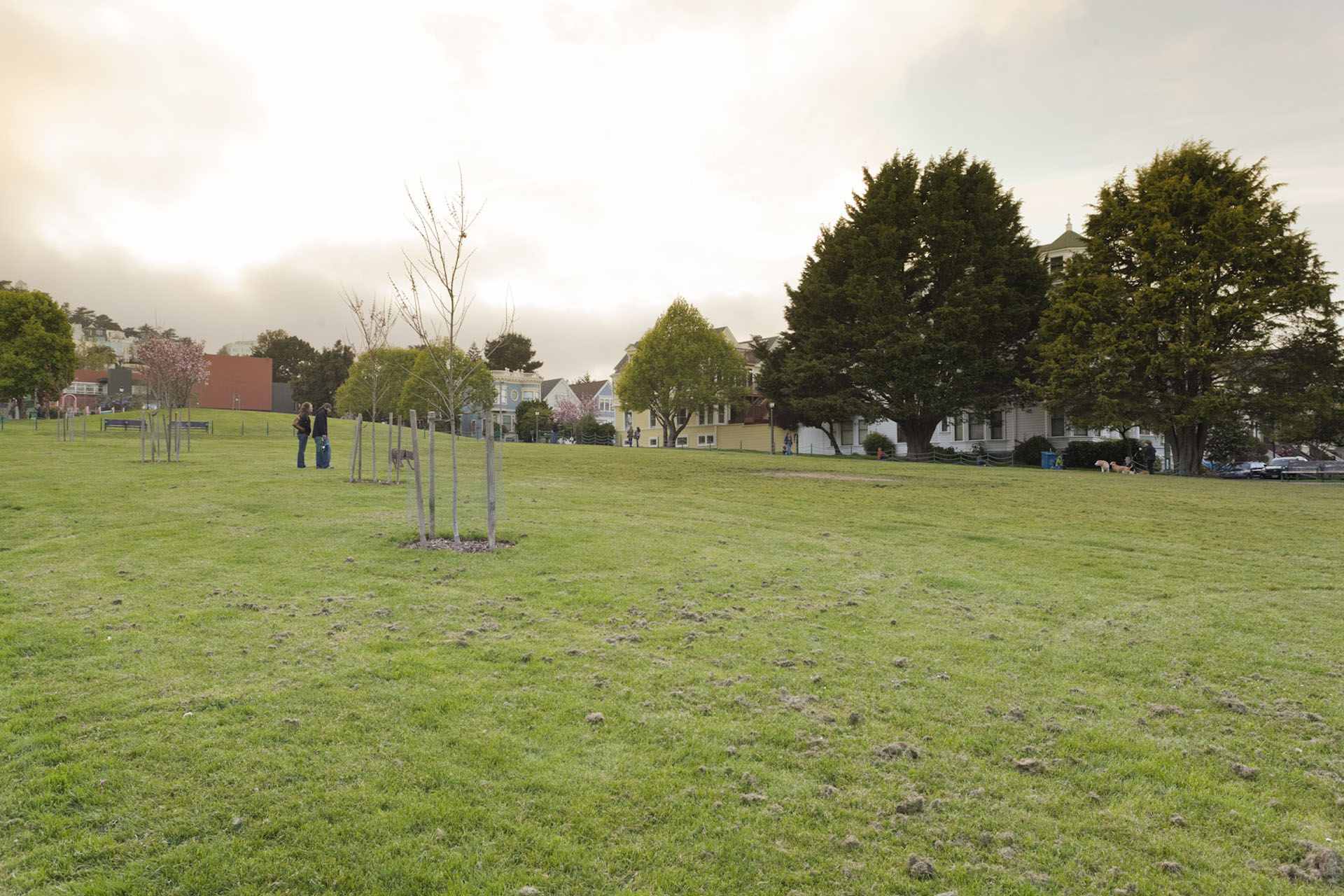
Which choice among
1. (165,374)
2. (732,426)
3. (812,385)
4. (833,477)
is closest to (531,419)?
(732,426)

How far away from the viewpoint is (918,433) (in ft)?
145

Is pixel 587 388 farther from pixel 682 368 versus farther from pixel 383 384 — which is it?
pixel 682 368

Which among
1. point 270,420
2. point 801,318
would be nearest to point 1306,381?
point 801,318

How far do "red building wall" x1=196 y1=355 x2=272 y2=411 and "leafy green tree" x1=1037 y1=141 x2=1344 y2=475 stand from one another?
7317 cm

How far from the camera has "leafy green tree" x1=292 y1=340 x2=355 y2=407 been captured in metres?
106

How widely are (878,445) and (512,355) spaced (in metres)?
81.3

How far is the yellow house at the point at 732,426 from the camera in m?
66.8

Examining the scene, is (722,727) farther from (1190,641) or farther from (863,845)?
(1190,641)

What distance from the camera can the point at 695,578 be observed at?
9.28 metres

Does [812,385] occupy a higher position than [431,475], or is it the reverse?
[812,385]

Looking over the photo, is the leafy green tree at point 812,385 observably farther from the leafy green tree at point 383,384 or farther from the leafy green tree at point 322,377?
the leafy green tree at point 322,377

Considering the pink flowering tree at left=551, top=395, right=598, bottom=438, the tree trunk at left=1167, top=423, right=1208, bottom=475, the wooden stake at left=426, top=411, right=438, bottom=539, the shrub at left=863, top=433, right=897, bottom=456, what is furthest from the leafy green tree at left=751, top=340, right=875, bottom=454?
the pink flowering tree at left=551, top=395, right=598, bottom=438

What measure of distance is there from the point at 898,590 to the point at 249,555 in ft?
26.5

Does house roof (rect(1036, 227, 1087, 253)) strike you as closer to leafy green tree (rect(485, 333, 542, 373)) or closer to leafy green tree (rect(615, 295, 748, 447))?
leafy green tree (rect(615, 295, 748, 447))
